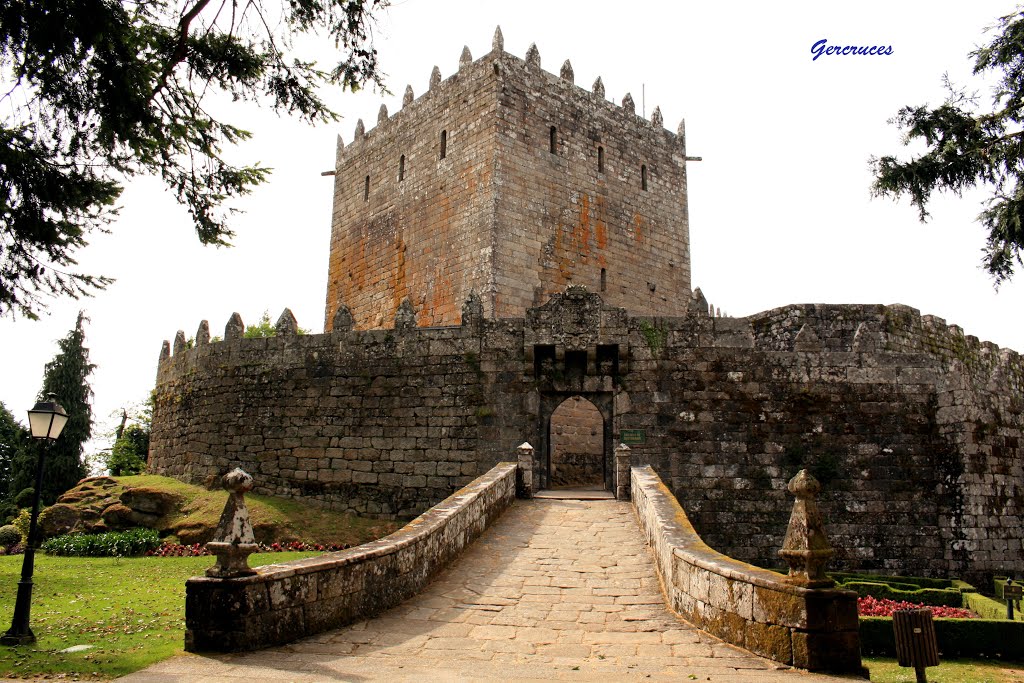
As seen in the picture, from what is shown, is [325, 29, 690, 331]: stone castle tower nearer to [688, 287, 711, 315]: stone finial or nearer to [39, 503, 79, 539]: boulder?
[688, 287, 711, 315]: stone finial

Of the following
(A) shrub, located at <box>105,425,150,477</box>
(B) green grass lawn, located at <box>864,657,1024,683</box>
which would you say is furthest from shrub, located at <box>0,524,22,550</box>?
(B) green grass lawn, located at <box>864,657,1024,683</box>

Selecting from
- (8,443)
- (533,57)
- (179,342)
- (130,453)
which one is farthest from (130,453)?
A: (533,57)

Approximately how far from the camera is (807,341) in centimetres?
1530

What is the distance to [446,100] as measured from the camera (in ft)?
74.2

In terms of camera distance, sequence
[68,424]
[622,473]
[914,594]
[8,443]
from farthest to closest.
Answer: [8,443] < [68,424] < [622,473] < [914,594]

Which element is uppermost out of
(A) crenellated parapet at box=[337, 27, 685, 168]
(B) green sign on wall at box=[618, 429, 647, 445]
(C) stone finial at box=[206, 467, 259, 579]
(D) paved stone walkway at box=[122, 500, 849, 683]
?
(A) crenellated parapet at box=[337, 27, 685, 168]

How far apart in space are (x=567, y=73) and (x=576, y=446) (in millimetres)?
11504

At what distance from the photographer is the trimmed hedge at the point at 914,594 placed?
480 inches

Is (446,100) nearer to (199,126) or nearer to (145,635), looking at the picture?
(199,126)

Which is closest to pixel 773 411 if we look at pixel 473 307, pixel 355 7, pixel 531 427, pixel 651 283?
pixel 531 427

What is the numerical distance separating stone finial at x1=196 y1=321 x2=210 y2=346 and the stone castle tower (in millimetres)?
5667

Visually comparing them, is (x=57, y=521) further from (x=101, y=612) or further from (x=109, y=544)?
(x=101, y=612)

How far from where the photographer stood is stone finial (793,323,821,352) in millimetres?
15258

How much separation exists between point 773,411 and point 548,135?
1106 cm
